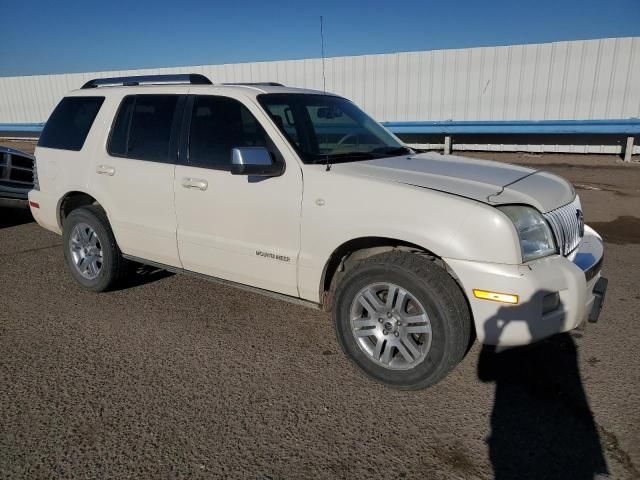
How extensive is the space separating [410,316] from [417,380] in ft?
1.27

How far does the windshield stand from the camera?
3.66 metres

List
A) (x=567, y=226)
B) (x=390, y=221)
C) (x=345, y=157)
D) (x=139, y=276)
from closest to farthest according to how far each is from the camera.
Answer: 1. (x=390, y=221)
2. (x=567, y=226)
3. (x=345, y=157)
4. (x=139, y=276)

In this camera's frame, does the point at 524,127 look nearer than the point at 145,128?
No

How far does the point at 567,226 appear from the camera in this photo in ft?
10.5

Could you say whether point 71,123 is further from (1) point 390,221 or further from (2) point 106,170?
(1) point 390,221

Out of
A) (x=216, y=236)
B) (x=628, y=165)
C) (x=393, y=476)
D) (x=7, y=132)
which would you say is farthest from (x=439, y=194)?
(x=7, y=132)

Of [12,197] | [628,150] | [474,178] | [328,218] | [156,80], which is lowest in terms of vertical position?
[628,150]

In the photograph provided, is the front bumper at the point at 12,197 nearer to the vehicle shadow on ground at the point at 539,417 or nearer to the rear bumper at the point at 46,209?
the rear bumper at the point at 46,209

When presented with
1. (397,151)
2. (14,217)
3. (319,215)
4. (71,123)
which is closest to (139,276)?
(71,123)

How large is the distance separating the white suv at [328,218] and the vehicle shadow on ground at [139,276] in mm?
255

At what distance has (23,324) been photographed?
411cm

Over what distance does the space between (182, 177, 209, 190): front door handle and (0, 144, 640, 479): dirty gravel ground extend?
113 centimetres

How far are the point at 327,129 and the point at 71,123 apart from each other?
8.65 feet

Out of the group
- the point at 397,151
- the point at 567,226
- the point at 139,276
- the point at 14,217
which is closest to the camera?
the point at 567,226
